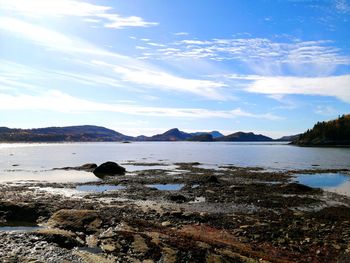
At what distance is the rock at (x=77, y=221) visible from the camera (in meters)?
23.3

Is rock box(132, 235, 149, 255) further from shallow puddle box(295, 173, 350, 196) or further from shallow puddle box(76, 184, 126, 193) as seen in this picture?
shallow puddle box(295, 173, 350, 196)

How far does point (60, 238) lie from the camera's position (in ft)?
65.3

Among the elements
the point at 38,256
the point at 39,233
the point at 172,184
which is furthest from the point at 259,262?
the point at 172,184

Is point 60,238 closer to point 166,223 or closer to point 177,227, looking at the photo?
point 166,223

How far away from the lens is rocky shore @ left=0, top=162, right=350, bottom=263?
18609mm

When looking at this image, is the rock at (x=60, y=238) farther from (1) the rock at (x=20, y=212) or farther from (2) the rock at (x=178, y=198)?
(2) the rock at (x=178, y=198)

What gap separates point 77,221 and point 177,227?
7.46 meters

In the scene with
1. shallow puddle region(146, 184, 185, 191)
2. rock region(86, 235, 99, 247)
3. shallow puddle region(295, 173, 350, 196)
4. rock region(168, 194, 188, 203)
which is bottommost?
shallow puddle region(146, 184, 185, 191)

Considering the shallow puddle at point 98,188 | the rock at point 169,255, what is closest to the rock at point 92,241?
the rock at point 169,255

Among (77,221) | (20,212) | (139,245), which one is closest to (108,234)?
(139,245)

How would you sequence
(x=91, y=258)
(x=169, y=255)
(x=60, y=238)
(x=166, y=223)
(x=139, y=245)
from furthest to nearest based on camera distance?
(x=166, y=223)
(x=60, y=238)
(x=139, y=245)
(x=169, y=255)
(x=91, y=258)

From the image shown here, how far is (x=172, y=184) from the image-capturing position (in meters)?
53.1

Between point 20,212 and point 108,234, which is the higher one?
point 108,234

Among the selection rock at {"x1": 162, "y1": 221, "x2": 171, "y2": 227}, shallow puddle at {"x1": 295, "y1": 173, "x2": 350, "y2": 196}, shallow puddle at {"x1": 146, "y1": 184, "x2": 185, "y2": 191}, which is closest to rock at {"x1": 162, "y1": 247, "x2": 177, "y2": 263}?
rock at {"x1": 162, "y1": 221, "x2": 171, "y2": 227}
